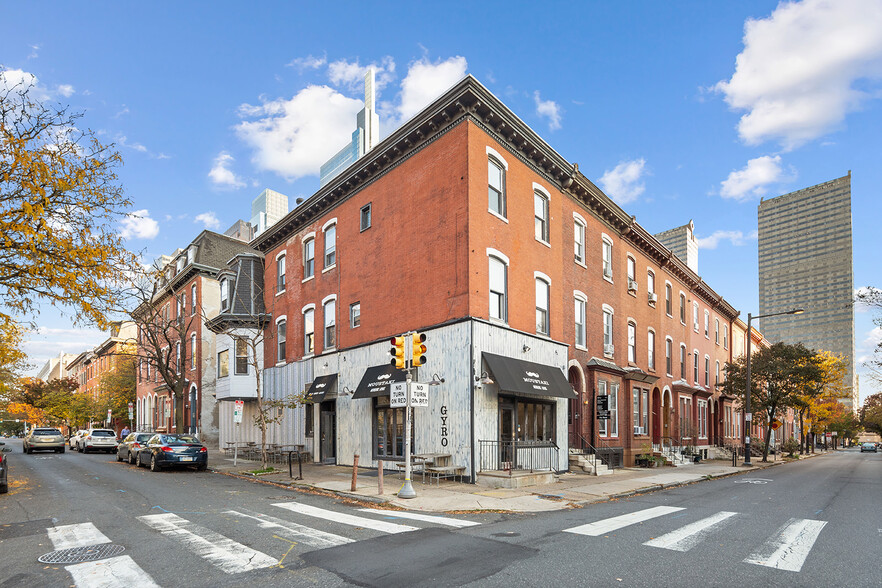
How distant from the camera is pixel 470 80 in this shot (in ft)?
58.7

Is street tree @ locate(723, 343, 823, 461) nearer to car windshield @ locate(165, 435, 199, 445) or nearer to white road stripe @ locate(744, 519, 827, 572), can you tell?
white road stripe @ locate(744, 519, 827, 572)

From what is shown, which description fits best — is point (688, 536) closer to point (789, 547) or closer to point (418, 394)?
point (789, 547)

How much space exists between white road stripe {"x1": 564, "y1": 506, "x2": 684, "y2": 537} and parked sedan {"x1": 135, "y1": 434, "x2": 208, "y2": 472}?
16.1 metres

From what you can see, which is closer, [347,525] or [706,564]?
[706,564]

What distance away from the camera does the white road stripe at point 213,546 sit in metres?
7.11

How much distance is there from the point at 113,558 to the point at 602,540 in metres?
6.64

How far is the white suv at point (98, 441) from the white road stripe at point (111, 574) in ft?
109

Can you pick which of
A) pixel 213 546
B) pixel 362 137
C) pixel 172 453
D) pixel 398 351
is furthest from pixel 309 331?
pixel 362 137

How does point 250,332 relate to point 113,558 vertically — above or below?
above

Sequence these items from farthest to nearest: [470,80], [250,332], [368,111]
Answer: [368,111] < [250,332] < [470,80]

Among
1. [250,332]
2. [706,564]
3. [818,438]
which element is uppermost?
[250,332]

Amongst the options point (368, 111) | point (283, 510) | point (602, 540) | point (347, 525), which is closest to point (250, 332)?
point (283, 510)

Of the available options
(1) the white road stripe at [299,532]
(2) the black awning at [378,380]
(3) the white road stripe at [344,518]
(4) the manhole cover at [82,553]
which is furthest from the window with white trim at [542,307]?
(4) the manhole cover at [82,553]

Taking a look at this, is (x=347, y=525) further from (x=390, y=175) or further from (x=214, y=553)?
(x=390, y=175)
